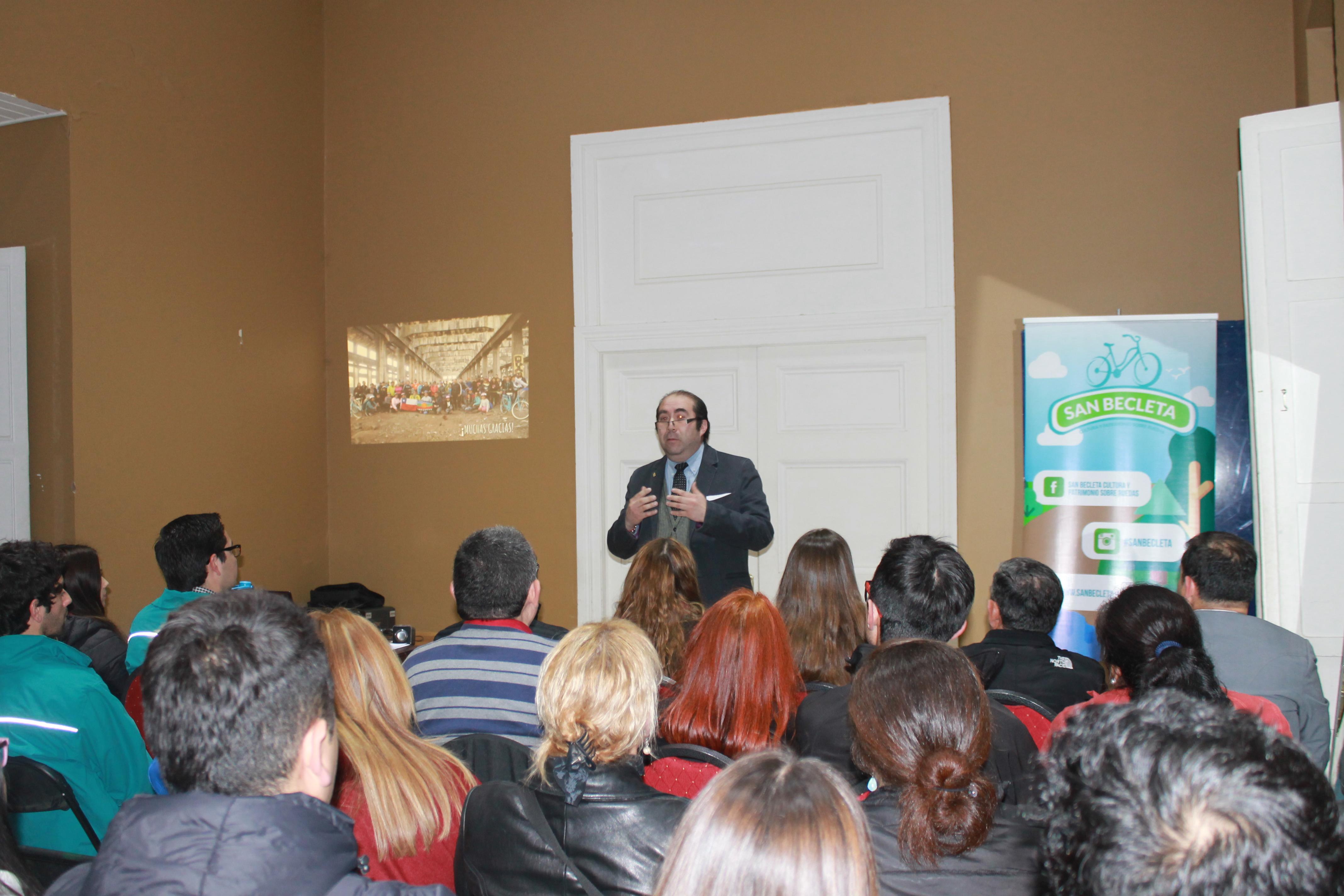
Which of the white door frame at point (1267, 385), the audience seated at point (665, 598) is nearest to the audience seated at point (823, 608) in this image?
the audience seated at point (665, 598)

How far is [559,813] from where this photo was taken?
1315mm

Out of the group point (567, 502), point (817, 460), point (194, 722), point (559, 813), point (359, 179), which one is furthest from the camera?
point (359, 179)

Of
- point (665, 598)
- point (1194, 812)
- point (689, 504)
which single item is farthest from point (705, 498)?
point (1194, 812)

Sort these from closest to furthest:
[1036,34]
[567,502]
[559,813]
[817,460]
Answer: [559,813] → [1036,34] → [817,460] → [567,502]

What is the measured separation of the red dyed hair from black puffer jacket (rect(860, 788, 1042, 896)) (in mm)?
523

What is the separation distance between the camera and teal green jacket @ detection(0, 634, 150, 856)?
1897 millimetres

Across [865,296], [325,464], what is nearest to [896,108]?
[865,296]

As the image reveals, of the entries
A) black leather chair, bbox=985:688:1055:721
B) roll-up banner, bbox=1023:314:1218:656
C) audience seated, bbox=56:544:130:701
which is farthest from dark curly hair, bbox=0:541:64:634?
roll-up banner, bbox=1023:314:1218:656

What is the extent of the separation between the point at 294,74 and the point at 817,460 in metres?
3.78

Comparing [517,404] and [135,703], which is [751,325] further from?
[135,703]

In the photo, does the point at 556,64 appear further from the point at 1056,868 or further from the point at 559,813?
the point at 1056,868

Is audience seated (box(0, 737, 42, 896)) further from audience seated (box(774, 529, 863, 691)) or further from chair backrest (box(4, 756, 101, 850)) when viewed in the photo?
audience seated (box(774, 529, 863, 691))

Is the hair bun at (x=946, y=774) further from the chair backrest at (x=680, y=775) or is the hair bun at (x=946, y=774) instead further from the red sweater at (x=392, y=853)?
the red sweater at (x=392, y=853)

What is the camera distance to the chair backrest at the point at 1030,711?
6.37ft
